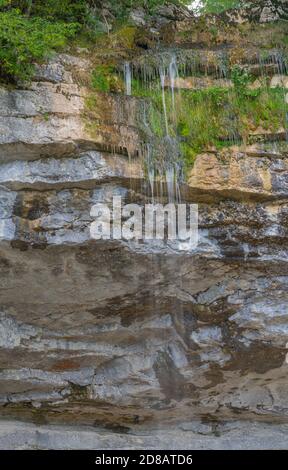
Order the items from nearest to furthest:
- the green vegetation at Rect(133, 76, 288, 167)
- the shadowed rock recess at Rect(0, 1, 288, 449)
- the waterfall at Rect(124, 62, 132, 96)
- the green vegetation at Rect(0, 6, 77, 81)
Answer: the green vegetation at Rect(0, 6, 77, 81) < the shadowed rock recess at Rect(0, 1, 288, 449) < the green vegetation at Rect(133, 76, 288, 167) < the waterfall at Rect(124, 62, 132, 96)

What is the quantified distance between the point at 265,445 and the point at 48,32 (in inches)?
240

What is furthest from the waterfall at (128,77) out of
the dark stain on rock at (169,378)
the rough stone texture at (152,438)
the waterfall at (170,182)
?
the rough stone texture at (152,438)

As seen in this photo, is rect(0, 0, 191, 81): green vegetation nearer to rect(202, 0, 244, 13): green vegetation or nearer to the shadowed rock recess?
the shadowed rock recess

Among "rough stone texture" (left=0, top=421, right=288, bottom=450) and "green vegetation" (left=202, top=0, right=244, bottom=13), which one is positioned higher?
"green vegetation" (left=202, top=0, right=244, bottom=13)

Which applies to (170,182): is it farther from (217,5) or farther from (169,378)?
(217,5)

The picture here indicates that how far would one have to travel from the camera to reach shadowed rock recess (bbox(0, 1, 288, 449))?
613cm

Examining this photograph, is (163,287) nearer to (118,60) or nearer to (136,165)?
(136,165)

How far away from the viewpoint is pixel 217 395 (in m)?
7.89
